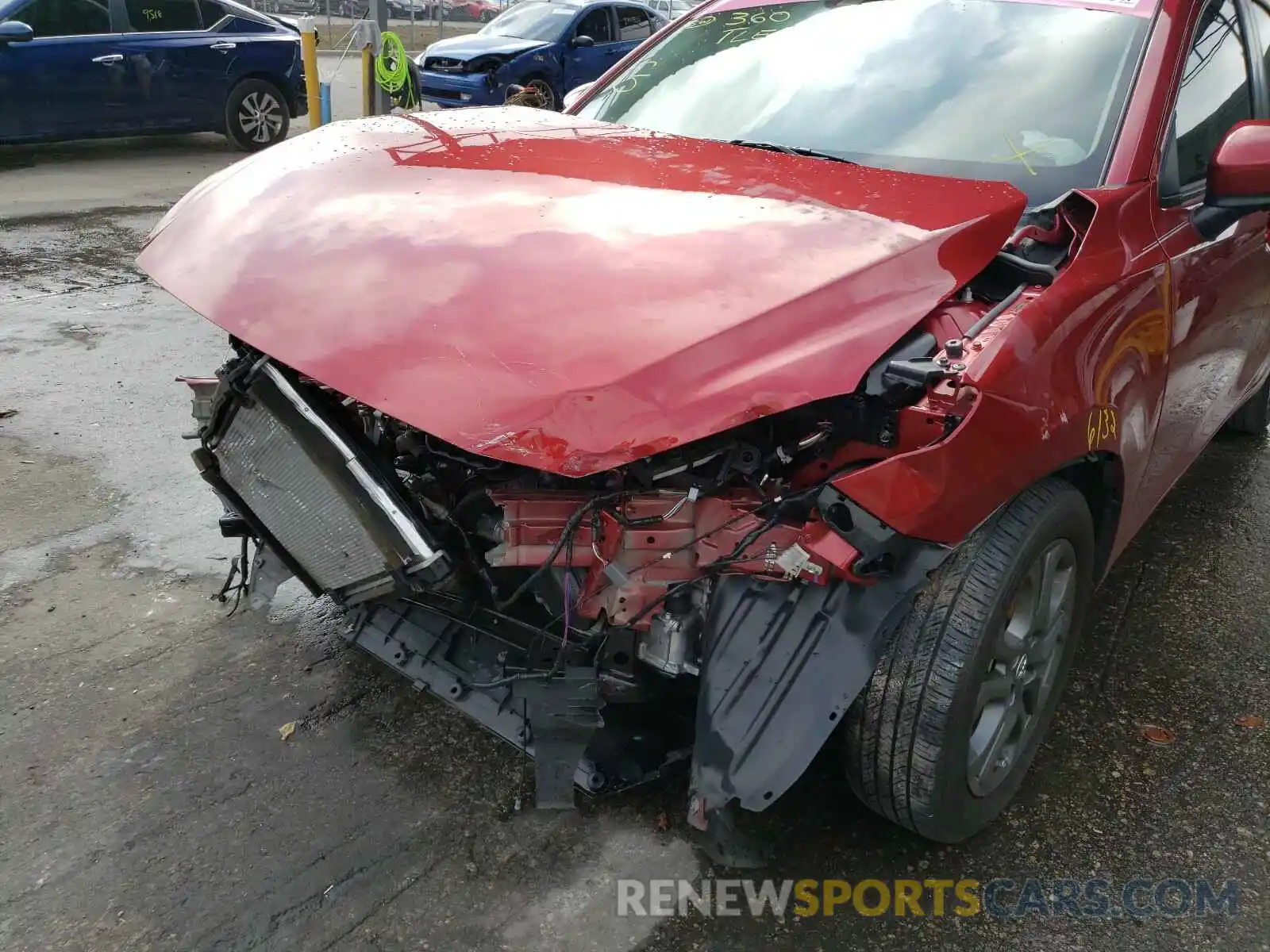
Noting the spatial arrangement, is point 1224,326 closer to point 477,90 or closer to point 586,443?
point 586,443

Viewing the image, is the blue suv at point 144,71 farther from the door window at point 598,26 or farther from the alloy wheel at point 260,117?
the door window at point 598,26

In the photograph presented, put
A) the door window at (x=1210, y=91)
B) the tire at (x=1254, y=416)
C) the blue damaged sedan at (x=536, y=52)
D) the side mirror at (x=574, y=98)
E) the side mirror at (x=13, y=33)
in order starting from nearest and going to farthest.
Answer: the door window at (x=1210, y=91), the side mirror at (x=574, y=98), the tire at (x=1254, y=416), the side mirror at (x=13, y=33), the blue damaged sedan at (x=536, y=52)

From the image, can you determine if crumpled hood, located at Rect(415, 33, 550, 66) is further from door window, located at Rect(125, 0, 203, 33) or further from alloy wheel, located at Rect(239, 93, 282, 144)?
door window, located at Rect(125, 0, 203, 33)

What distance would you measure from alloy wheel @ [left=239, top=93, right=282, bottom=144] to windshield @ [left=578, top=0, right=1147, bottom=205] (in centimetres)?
866

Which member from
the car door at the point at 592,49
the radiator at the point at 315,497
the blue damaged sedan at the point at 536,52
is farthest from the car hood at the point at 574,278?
the car door at the point at 592,49

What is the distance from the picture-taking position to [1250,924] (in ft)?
6.95

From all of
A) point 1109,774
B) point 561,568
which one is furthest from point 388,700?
point 1109,774

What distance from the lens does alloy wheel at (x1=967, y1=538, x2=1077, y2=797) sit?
2152 millimetres

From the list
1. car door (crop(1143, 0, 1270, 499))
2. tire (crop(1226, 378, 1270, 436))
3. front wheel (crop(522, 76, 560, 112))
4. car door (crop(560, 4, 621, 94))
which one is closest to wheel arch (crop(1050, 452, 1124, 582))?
car door (crop(1143, 0, 1270, 499))

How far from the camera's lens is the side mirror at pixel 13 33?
28.5 feet

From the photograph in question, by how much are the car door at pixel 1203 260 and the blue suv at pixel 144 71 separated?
31.1 ft

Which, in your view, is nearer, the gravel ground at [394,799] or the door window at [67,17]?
the gravel ground at [394,799]

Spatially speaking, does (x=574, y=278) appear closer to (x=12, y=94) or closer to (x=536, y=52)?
(x=12, y=94)

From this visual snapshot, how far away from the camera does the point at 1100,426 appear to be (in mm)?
2176
